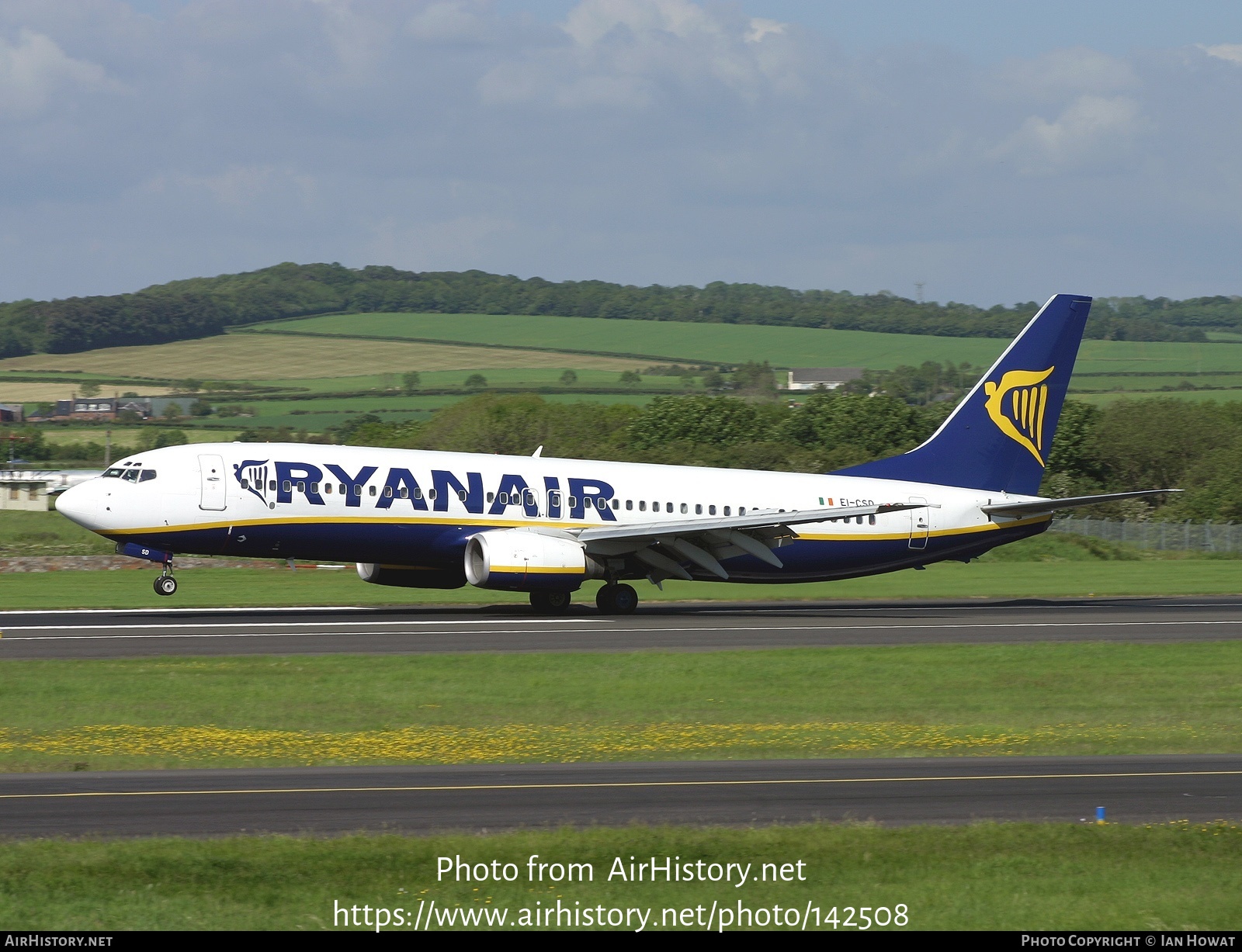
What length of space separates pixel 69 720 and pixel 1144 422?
117634mm

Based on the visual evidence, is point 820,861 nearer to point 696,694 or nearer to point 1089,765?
point 1089,765

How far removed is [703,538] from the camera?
40.2 meters

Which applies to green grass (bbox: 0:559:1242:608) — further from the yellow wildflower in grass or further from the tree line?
the tree line

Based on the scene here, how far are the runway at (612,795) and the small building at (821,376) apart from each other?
160 meters

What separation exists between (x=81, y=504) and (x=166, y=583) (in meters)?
3.01

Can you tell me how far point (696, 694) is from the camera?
26656 millimetres

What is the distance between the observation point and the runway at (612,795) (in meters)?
15.5

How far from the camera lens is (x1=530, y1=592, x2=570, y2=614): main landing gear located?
41469mm

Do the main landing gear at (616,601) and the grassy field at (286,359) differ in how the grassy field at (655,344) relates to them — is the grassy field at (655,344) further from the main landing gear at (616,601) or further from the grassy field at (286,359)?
the main landing gear at (616,601)

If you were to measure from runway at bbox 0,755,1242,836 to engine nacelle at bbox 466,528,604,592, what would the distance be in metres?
18.3

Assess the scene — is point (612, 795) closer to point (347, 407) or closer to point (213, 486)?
point (213, 486)

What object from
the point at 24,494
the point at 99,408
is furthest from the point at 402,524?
the point at 99,408
